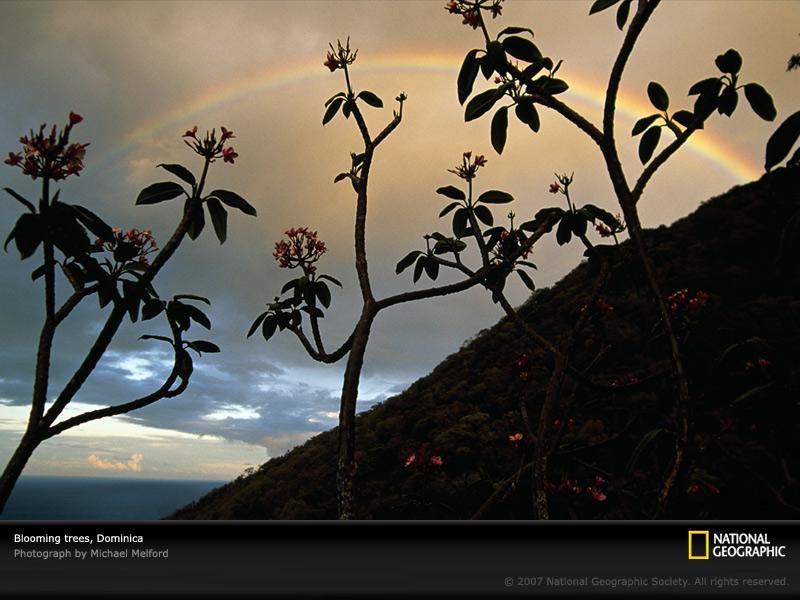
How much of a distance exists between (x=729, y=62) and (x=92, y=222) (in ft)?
7.18

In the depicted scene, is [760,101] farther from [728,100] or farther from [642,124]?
[642,124]

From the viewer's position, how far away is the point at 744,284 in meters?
9.52

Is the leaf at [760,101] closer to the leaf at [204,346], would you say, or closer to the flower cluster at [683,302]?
the flower cluster at [683,302]

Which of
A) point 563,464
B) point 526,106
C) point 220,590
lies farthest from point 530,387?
A: point 220,590

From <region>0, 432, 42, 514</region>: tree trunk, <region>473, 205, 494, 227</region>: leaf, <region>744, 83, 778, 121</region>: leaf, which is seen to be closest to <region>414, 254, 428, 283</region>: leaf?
<region>473, 205, 494, 227</region>: leaf

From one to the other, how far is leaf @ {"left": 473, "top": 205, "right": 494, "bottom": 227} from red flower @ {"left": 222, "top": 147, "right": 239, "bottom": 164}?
1.41 m

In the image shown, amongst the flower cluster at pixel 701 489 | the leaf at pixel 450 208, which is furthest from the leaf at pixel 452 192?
the flower cluster at pixel 701 489

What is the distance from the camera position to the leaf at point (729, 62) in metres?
1.94

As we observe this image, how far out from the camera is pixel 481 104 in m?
2.05

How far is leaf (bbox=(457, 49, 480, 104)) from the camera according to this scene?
1940 millimetres

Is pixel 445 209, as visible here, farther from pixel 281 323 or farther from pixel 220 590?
pixel 220 590

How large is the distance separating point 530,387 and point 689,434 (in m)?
5.58

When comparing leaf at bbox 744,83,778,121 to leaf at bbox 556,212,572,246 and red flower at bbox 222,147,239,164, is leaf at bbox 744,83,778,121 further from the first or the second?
red flower at bbox 222,147,239,164

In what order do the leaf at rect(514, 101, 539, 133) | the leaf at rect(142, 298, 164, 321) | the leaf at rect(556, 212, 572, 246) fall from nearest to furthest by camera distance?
the leaf at rect(142, 298, 164, 321), the leaf at rect(514, 101, 539, 133), the leaf at rect(556, 212, 572, 246)
